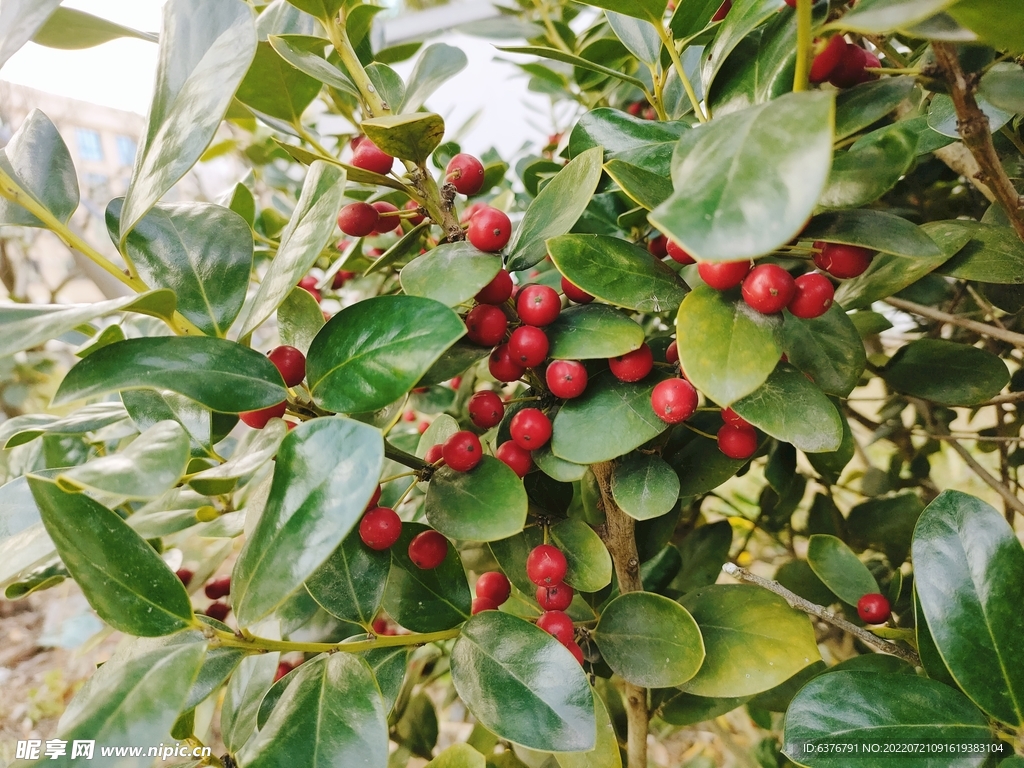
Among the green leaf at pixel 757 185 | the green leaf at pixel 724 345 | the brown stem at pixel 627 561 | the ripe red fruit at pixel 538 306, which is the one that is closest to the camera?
the green leaf at pixel 757 185

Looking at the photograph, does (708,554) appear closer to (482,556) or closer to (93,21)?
(482,556)

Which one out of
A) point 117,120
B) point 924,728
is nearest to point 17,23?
point 924,728

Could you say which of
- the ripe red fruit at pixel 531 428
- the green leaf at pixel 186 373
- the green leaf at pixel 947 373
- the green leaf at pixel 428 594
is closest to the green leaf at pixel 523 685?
the green leaf at pixel 428 594

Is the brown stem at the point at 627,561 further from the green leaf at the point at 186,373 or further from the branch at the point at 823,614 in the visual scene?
the green leaf at the point at 186,373

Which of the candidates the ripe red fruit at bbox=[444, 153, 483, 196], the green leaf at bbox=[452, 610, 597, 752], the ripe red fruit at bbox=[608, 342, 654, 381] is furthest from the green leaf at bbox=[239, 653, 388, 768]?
the ripe red fruit at bbox=[444, 153, 483, 196]

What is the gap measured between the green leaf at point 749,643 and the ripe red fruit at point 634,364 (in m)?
0.27

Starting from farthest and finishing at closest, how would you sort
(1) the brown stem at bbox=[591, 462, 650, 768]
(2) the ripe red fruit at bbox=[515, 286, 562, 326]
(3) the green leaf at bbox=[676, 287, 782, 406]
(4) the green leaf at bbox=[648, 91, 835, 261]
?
(1) the brown stem at bbox=[591, 462, 650, 768]
(2) the ripe red fruit at bbox=[515, 286, 562, 326]
(3) the green leaf at bbox=[676, 287, 782, 406]
(4) the green leaf at bbox=[648, 91, 835, 261]

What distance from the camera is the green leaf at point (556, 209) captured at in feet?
1.44

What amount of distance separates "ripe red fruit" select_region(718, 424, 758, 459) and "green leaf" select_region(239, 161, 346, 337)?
13.6 inches

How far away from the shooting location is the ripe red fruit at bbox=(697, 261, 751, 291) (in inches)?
15.6

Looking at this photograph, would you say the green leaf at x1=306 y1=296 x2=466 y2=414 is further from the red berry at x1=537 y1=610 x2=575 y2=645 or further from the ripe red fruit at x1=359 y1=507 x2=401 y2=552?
the red berry at x1=537 y1=610 x2=575 y2=645

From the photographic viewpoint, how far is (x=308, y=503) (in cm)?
36

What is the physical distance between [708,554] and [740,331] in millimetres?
495

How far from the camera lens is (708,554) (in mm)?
796
